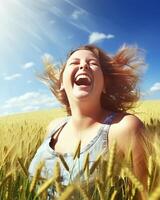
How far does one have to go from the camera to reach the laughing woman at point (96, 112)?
7.16 feet

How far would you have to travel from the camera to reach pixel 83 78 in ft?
8.02

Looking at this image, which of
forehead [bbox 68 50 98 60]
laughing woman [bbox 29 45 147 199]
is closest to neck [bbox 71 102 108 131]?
laughing woman [bbox 29 45 147 199]

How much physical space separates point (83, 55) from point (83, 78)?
209mm

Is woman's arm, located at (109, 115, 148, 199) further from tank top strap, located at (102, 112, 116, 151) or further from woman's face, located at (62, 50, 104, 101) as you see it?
woman's face, located at (62, 50, 104, 101)

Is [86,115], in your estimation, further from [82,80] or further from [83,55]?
[83,55]

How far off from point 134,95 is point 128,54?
0.30 meters

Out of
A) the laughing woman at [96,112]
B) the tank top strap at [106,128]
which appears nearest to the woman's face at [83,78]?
the laughing woman at [96,112]

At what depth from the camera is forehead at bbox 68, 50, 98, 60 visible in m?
2.58

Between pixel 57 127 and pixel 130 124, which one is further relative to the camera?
pixel 57 127

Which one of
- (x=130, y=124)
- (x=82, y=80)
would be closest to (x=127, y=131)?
(x=130, y=124)

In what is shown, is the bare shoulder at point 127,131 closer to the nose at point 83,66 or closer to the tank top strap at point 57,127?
the nose at point 83,66

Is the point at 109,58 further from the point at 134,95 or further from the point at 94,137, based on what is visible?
the point at 94,137

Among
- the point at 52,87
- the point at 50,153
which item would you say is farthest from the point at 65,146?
the point at 52,87

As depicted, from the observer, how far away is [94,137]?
2297mm
